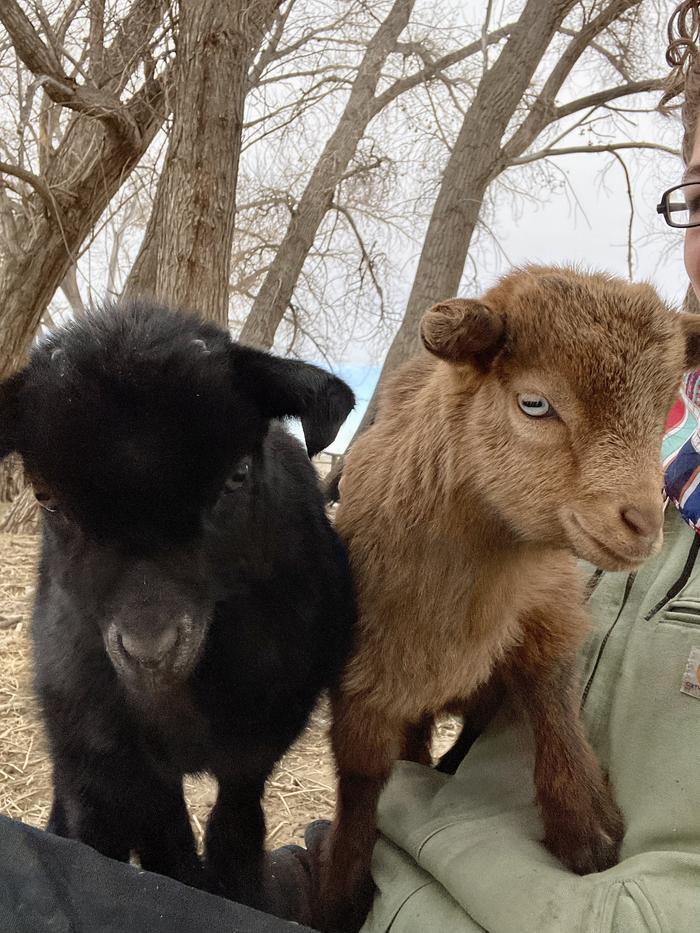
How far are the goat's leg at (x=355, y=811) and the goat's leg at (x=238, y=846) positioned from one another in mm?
195

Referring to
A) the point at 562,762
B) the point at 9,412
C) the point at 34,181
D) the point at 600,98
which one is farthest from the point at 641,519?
the point at 600,98

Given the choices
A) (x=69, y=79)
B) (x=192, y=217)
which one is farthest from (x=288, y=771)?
(x=69, y=79)

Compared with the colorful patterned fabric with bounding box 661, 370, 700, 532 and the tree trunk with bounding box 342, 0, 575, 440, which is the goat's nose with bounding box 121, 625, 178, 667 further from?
the tree trunk with bounding box 342, 0, 575, 440

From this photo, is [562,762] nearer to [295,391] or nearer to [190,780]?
[295,391]

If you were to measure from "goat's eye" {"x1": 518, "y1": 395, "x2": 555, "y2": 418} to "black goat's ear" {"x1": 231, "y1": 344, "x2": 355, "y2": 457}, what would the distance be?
1.14 ft

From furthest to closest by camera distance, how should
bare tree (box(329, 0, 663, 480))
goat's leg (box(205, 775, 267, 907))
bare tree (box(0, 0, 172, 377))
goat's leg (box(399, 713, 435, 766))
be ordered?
1. bare tree (box(329, 0, 663, 480))
2. bare tree (box(0, 0, 172, 377))
3. goat's leg (box(399, 713, 435, 766))
4. goat's leg (box(205, 775, 267, 907))

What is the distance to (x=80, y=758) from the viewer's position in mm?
1572

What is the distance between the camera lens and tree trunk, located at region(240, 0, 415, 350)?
256 inches

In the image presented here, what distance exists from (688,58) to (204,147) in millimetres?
3038

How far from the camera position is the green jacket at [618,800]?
128 centimetres

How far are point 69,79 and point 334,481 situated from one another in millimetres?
3552

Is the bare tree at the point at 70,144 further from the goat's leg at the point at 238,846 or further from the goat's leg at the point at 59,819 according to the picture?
the goat's leg at the point at 238,846

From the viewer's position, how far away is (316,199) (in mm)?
6570

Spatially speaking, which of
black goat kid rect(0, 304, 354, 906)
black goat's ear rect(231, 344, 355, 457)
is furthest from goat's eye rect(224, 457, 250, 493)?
black goat's ear rect(231, 344, 355, 457)
